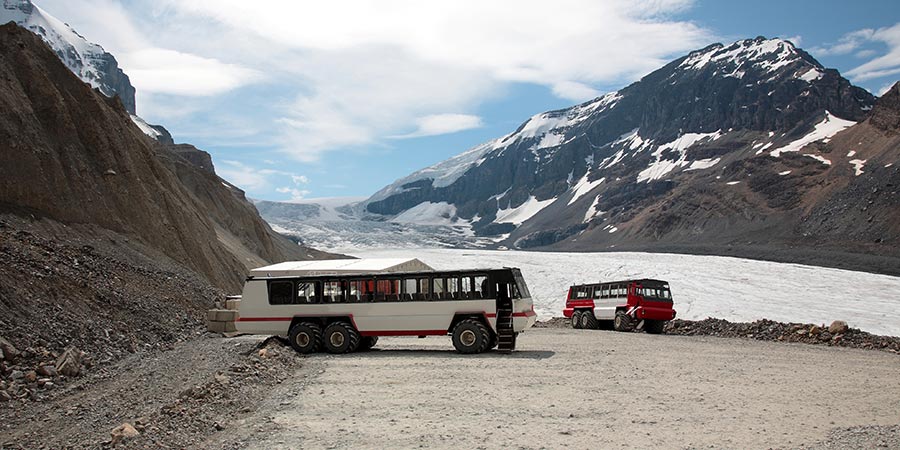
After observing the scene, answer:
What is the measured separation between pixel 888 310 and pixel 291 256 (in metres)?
55.2

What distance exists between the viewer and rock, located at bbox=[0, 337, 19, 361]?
46.5ft

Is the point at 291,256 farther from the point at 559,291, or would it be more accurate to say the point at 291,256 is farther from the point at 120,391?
the point at 120,391

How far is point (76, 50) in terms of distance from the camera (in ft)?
567

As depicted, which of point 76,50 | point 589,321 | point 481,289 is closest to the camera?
point 481,289

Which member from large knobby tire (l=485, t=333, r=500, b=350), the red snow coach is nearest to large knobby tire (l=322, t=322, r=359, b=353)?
large knobby tire (l=485, t=333, r=500, b=350)

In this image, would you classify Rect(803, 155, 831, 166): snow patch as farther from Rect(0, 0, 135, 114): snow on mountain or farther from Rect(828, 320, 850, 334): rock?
Rect(0, 0, 135, 114): snow on mountain

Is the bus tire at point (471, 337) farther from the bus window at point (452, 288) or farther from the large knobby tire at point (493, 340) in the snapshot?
the bus window at point (452, 288)

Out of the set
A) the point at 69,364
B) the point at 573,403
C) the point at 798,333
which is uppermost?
the point at 69,364

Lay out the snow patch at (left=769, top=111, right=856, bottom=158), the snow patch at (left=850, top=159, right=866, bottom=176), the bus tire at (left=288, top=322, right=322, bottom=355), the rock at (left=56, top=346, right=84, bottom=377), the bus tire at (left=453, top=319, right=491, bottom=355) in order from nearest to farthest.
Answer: the rock at (left=56, top=346, right=84, bottom=377), the bus tire at (left=453, top=319, right=491, bottom=355), the bus tire at (left=288, top=322, right=322, bottom=355), the snow patch at (left=850, top=159, right=866, bottom=176), the snow patch at (left=769, top=111, right=856, bottom=158)

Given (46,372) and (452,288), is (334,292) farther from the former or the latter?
(46,372)

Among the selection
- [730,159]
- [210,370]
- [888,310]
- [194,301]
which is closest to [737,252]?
[888,310]

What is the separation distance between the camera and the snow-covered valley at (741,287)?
46.1 m

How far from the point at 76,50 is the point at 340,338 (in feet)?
599

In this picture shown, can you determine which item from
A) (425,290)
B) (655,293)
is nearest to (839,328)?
(655,293)
